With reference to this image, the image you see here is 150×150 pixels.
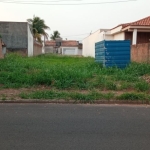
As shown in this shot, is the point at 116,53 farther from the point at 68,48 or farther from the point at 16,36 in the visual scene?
the point at 68,48

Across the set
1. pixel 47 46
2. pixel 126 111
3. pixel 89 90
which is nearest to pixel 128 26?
pixel 89 90

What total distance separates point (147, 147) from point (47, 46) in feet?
236

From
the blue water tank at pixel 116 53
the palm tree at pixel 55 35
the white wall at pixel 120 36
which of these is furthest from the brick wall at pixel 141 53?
the palm tree at pixel 55 35

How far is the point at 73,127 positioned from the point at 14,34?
106ft

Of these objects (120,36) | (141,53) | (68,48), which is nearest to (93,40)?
(120,36)

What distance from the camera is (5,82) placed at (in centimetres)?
1030

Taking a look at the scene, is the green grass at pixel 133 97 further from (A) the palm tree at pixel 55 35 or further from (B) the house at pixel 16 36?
(A) the palm tree at pixel 55 35

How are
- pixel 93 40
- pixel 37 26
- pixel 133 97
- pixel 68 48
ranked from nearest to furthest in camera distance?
pixel 133 97 < pixel 93 40 < pixel 37 26 < pixel 68 48

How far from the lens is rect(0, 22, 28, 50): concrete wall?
35.6 meters

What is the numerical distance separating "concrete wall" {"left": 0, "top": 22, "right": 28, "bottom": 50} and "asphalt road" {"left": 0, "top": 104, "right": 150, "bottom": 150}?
2895cm

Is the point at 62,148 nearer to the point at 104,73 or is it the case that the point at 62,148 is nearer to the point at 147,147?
the point at 147,147

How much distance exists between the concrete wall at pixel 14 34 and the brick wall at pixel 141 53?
2135cm

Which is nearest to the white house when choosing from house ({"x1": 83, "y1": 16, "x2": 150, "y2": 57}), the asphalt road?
house ({"x1": 83, "y1": 16, "x2": 150, "y2": 57})

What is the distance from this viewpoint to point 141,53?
15.7 meters
